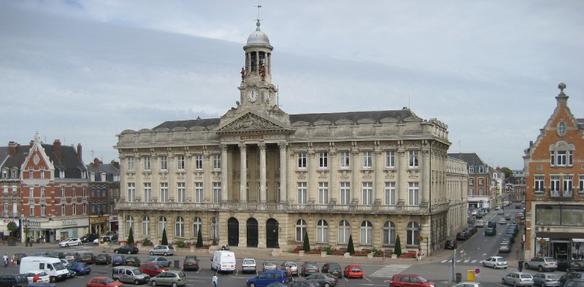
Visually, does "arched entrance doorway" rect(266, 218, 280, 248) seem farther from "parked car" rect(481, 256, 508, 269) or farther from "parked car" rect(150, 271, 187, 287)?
"parked car" rect(150, 271, 187, 287)

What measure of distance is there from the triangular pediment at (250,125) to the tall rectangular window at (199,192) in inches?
314

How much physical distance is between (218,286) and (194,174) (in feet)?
115

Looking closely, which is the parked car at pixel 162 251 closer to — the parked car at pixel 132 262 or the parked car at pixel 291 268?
the parked car at pixel 132 262

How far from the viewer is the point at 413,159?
76125 mm

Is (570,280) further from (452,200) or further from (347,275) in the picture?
(452,200)

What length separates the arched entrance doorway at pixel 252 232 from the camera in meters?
82.8

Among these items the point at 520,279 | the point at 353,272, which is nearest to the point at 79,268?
the point at 353,272

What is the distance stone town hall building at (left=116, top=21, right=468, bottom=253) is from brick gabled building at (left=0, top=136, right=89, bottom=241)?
644 inches

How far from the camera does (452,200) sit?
96875mm

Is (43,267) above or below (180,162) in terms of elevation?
below

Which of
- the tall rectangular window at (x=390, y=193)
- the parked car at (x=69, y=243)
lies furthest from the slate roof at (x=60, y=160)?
the tall rectangular window at (x=390, y=193)

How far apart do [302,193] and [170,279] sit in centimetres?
3045

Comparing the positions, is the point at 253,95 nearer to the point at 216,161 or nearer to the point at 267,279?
the point at 216,161

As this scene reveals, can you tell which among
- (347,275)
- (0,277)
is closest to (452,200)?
(347,275)
